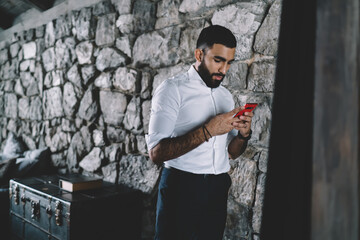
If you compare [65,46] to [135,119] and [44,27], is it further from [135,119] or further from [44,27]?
[135,119]

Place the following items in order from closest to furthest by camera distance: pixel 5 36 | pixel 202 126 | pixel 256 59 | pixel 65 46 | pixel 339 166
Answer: pixel 339 166 < pixel 202 126 < pixel 256 59 < pixel 65 46 < pixel 5 36

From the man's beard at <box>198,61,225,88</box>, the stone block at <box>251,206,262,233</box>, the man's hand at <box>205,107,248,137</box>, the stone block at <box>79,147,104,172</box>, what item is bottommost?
the stone block at <box>251,206,262,233</box>

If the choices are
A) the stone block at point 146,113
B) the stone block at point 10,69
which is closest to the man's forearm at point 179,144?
the stone block at point 146,113

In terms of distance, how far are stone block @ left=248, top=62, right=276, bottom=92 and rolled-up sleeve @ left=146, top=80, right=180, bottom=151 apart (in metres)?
0.67

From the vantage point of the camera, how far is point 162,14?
2.34 m

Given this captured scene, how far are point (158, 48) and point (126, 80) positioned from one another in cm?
48

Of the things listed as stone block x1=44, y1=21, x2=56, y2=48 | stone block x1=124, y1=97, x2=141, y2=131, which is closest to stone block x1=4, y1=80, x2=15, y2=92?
stone block x1=44, y1=21, x2=56, y2=48

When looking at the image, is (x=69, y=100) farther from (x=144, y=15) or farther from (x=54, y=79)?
(x=144, y=15)

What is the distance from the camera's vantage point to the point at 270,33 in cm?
171

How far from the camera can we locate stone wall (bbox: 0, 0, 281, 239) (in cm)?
177

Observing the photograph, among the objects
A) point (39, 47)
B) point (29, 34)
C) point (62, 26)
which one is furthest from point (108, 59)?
point (29, 34)

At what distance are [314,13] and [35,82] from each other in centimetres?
398

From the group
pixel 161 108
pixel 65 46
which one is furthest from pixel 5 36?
pixel 161 108

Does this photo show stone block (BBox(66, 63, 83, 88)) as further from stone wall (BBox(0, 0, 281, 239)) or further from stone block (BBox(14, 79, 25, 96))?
stone block (BBox(14, 79, 25, 96))
